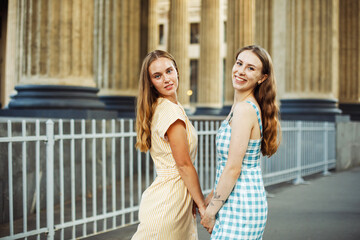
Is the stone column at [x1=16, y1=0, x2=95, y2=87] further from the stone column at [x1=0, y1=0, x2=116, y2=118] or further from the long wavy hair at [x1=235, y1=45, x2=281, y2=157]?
the long wavy hair at [x1=235, y1=45, x2=281, y2=157]

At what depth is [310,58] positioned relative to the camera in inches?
582

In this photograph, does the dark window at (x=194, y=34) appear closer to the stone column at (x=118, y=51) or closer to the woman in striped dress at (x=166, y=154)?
the stone column at (x=118, y=51)

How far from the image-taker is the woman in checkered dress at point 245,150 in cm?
268

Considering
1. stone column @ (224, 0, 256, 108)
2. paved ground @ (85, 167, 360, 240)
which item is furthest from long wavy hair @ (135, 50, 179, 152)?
stone column @ (224, 0, 256, 108)

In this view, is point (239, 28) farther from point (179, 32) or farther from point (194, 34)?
point (194, 34)

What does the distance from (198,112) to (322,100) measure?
14.5 metres

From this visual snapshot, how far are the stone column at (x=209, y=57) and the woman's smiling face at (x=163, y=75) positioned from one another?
25.5m

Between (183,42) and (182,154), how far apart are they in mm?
26265

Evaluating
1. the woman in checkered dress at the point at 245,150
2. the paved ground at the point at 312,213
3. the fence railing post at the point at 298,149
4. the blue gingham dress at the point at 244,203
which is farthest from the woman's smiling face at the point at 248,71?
the fence railing post at the point at 298,149

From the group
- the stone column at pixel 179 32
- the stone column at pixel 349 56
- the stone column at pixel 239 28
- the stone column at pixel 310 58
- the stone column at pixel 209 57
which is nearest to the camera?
the stone column at pixel 310 58

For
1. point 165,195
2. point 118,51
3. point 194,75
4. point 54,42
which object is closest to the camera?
point 165,195

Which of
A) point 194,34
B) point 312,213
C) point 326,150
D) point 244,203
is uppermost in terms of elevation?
point 194,34

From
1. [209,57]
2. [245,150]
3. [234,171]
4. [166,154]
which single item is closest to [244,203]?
[234,171]

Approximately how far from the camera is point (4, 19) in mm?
31703
